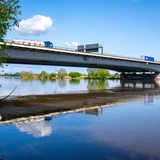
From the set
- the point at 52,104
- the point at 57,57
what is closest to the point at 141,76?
the point at 57,57

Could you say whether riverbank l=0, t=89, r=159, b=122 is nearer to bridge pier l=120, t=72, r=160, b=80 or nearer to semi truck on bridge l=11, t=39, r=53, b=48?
semi truck on bridge l=11, t=39, r=53, b=48

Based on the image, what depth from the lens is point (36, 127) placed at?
16797 millimetres

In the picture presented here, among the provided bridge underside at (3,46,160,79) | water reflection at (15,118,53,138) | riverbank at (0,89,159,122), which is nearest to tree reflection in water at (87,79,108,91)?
bridge underside at (3,46,160,79)

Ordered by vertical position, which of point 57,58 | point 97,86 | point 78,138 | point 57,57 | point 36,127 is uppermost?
point 57,57

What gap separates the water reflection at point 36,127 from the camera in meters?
15.3

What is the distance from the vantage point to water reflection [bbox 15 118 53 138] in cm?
1532

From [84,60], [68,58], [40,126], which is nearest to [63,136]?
[40,126]

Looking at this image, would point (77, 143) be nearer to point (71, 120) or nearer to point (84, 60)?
point (71, 120)

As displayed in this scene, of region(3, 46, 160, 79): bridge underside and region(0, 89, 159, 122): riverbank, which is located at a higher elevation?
region(3, 46, 160, 79): bridge underside

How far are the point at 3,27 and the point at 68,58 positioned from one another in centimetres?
6349

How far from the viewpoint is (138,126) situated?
18.2m

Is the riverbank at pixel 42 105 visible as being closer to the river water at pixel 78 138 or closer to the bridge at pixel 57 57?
the river water at pixel 78 138

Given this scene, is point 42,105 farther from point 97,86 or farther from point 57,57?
point 97,86

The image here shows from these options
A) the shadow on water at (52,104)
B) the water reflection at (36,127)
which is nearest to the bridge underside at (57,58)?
the shadow on water at (52,104)
